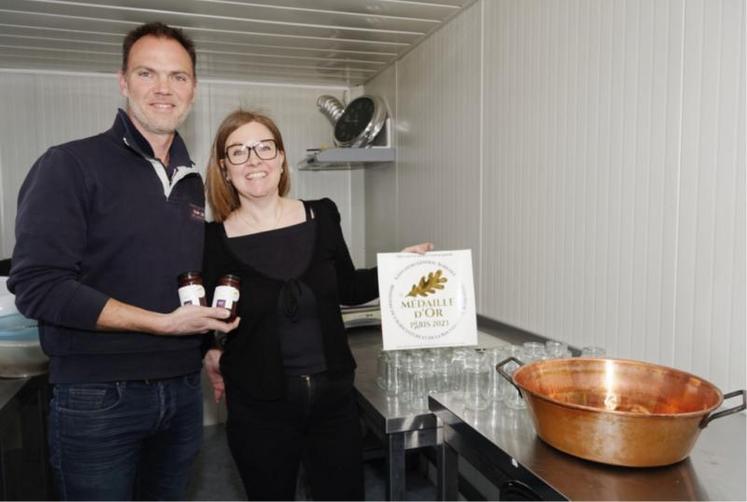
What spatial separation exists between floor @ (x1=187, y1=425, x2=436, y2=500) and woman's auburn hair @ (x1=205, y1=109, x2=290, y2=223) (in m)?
1.51

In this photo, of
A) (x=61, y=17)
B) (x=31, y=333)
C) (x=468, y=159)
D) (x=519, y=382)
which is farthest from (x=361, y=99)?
(x=519, y=382)

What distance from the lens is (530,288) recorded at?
1.97m

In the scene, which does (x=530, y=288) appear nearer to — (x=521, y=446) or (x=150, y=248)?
(x=521, y=446)

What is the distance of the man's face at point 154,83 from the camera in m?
1.28

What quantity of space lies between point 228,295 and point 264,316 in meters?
0.16

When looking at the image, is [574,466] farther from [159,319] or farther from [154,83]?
[154,83]

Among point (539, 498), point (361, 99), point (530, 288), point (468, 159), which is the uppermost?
point (361, 99)

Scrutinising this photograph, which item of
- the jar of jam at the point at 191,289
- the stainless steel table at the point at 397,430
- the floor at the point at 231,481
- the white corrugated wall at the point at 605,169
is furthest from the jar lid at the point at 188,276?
the floor at the point at 231,481

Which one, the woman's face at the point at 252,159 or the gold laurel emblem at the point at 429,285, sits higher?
the woman's face at the point at 252,159

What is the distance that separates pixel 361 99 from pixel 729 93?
7.55ft

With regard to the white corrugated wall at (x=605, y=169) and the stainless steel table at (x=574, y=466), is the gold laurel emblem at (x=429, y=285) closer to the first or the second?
the stainless steel table at (x=574, y=466)

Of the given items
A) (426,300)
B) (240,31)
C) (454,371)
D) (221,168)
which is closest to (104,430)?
(221,168)

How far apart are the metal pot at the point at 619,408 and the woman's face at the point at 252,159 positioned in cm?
75

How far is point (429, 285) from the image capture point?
149 cm
